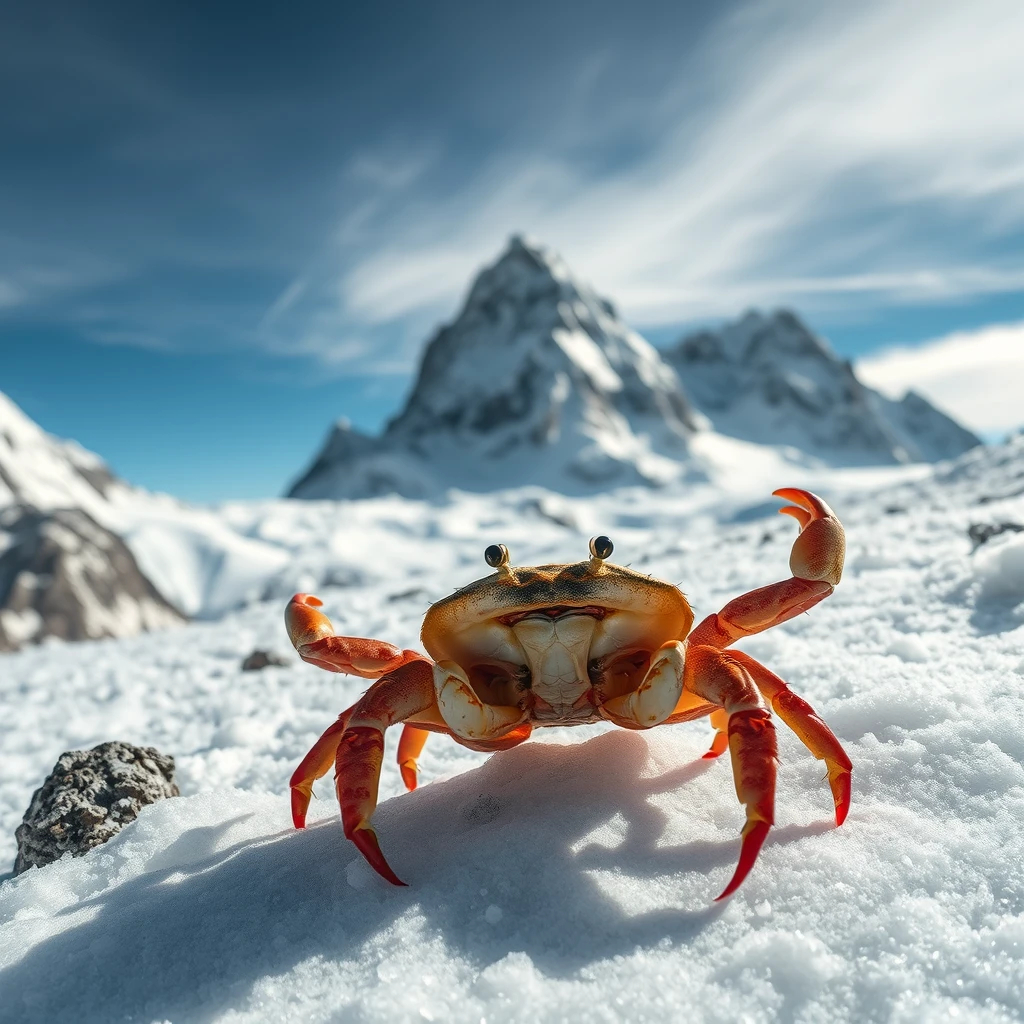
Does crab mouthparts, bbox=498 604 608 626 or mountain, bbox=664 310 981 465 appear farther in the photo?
mountain, bbox=664 310 981 465

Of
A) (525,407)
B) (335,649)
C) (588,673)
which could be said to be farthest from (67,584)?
(525,407)

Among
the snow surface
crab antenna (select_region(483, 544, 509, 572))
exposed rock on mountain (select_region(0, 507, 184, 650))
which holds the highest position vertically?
A: exposed rock on mountain (select_region(0, 507, 184, 650))

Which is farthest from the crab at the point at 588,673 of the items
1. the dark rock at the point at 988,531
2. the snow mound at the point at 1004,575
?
the dark rock at the point at 988,531

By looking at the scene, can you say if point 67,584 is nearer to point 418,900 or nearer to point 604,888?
point 418,900

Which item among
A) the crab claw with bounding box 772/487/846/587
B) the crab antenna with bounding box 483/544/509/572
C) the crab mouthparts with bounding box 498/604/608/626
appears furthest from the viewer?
the crab claw with bounding box 772/487/846/587

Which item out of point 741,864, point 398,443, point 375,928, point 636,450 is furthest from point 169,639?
point 398,443

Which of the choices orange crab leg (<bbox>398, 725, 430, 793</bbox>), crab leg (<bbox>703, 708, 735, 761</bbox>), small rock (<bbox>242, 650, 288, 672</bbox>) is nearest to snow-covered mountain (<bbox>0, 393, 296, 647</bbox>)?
small rock (<bbox>242, 650, 288, 672</bbox>)

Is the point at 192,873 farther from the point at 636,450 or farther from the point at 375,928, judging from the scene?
the point at 636,450

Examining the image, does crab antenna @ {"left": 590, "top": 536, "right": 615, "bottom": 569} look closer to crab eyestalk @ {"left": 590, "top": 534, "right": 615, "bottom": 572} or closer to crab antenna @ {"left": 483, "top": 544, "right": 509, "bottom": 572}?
→ crab eyestalk @ {"left": 590, "top": 534, "right": 615, "bottom": 572}

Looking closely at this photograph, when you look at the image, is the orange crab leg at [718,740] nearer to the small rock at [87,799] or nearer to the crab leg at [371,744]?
the crab leg at [371,744]
